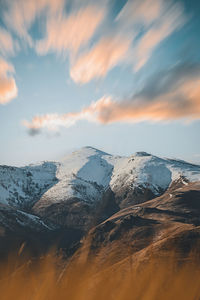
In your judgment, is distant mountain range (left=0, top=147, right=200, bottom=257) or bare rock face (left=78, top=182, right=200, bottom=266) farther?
distant mountain range (left=0, top=147, right=200, bottom=257)

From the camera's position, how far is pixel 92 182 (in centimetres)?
15412

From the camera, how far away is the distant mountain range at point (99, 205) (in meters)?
61.4

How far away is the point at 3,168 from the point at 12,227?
8055cm

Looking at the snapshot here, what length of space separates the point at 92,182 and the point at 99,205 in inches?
1293

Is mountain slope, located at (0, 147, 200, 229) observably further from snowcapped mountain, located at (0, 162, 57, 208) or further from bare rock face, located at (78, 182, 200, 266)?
bare rock face, located at (78, 182, 200, 266)

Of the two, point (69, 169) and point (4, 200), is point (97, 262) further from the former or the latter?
point (69, 169)

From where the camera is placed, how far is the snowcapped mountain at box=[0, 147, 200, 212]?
124m

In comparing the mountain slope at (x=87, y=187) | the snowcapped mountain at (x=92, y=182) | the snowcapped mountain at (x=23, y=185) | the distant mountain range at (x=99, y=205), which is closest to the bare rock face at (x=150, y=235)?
the distant mountain range at (x=99, y=205)

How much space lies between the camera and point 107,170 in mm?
175000

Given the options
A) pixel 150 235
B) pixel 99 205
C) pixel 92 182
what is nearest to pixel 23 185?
pixel 92 182

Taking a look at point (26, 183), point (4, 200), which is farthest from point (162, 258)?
point (26, 183)

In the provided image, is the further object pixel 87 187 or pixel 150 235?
pixel 87 187

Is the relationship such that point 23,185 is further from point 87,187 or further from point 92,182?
point 92,182

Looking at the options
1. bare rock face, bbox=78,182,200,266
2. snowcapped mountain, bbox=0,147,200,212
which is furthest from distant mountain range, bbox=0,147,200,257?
bare rock face, bbox=78,182,200,266
